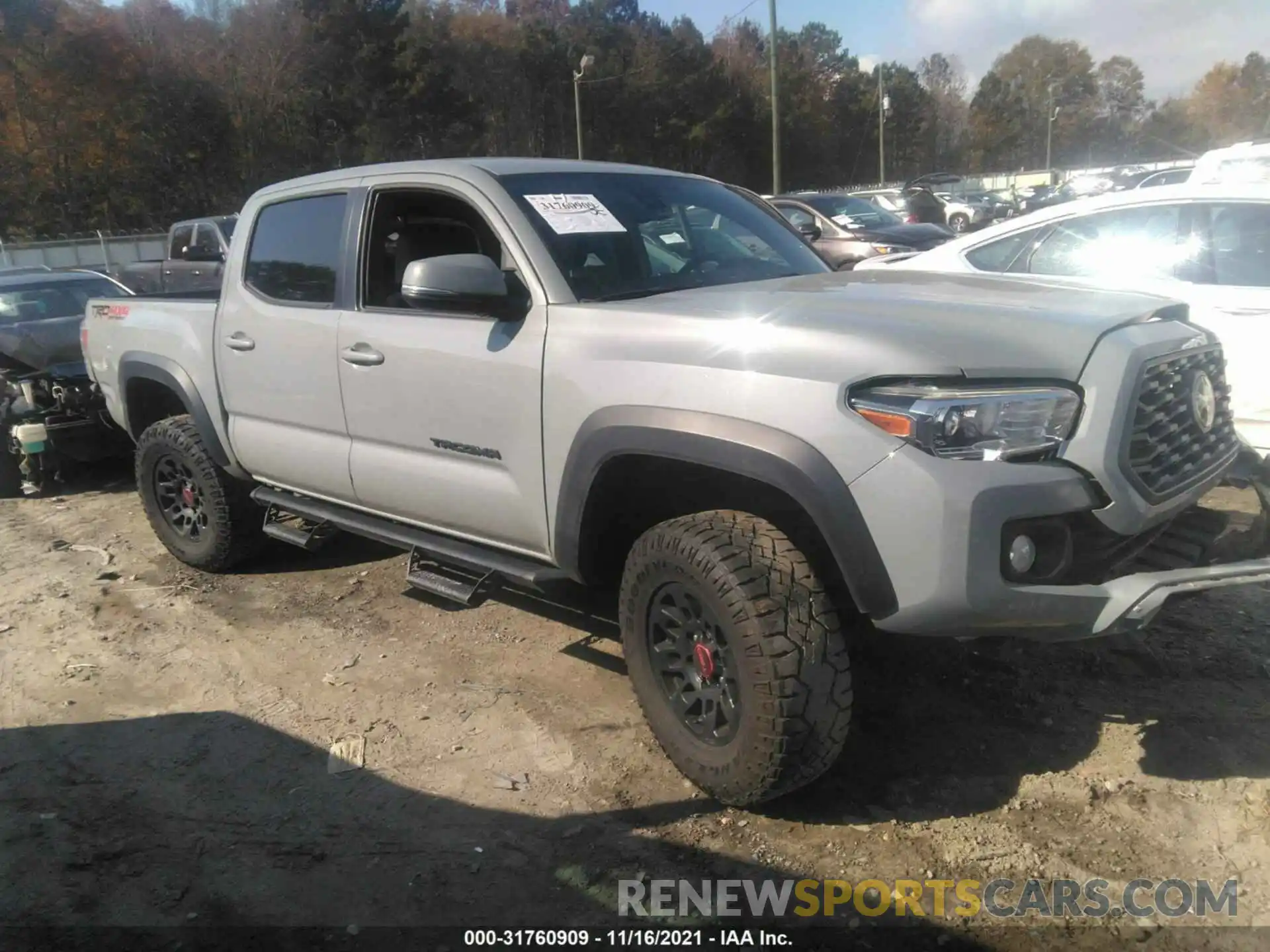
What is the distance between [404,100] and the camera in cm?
4516

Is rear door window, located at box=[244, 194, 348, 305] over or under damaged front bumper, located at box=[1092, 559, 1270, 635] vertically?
over

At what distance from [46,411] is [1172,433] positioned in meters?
7.04

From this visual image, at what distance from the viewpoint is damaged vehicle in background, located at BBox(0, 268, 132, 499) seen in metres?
6.95

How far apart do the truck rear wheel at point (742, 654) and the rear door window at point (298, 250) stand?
79.5 inches

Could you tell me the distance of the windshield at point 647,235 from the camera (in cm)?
348

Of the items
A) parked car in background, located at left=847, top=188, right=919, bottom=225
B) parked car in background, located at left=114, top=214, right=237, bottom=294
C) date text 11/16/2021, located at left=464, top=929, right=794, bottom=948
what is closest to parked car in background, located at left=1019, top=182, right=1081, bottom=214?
parked car in background, located at left=847, top=188, right=919, bottom=225

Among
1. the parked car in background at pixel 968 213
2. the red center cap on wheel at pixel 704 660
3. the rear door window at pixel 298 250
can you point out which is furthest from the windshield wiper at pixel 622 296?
the parked car in background at pixel 968 213

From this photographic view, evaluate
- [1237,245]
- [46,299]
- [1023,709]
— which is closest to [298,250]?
[1023,709]

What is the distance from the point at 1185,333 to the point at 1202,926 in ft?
5.32

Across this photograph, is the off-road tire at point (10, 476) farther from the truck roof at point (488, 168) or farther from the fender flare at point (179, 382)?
the truck roof at point (488, 168)

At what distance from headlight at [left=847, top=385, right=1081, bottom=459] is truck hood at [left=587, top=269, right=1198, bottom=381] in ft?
0.18

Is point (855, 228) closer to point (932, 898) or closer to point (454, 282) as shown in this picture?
point (454, 282)

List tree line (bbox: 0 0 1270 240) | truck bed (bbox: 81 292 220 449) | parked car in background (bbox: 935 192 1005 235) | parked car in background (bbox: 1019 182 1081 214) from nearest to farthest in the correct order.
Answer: truck bed (bbox: 81 292 220 449), parked car in background (bbox: 935 192 1005 235), parked car in background (bbox: 1019 182 1081 214), tree line (bbox: 0 0 1270 240)

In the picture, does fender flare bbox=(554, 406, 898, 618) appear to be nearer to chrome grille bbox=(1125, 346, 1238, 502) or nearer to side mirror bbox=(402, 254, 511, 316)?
side mirror bbox=(402, 254, 511, 316)
